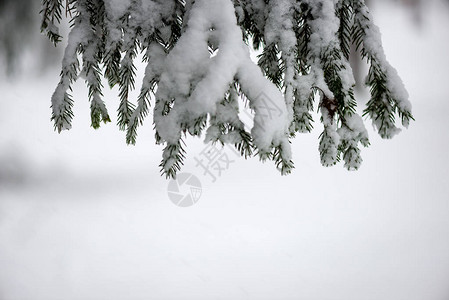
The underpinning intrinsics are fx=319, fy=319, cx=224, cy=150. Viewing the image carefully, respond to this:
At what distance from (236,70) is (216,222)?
389 centimetres

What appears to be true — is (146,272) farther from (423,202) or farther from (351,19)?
(423,202)

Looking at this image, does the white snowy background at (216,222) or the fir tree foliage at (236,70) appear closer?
the fir tree foliage at (236,70)

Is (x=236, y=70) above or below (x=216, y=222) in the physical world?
below

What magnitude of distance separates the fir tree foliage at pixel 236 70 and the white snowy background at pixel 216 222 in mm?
2938

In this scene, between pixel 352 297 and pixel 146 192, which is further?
pixel 146 192

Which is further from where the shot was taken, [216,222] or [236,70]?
[216,222]

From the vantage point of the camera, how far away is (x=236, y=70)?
41.2 inches

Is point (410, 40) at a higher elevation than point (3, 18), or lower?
higher

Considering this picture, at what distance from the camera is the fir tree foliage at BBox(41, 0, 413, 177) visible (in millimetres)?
1049

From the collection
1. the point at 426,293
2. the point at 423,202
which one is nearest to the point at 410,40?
the point at 423,202

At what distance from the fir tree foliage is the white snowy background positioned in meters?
2.94

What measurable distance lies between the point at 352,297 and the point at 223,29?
3.63 metres

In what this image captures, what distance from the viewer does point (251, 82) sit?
105 cm

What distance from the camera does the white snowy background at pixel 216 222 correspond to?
383 centimetres
